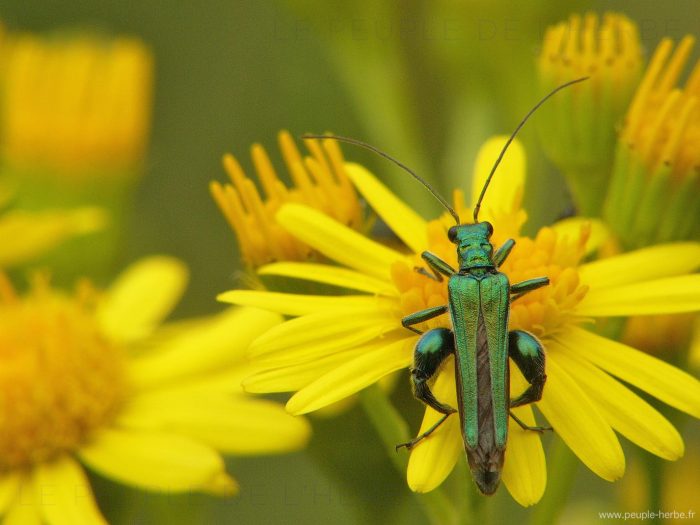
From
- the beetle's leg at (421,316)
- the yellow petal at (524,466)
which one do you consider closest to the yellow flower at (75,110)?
the beetle's leg at (421,316)

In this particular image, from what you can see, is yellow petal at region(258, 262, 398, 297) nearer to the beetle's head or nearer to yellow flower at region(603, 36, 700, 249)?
the beetle's head

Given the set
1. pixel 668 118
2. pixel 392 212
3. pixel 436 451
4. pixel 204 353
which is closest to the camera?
pixel 436 451

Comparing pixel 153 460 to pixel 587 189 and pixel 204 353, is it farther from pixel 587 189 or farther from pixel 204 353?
pixel 587 189

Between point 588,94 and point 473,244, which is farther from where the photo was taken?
point 588,94

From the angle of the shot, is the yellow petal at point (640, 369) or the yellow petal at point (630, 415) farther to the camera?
the yellow petal at point (640, 369)

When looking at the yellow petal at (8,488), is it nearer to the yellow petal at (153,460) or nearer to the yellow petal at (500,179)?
the yellow petal at (153,460)

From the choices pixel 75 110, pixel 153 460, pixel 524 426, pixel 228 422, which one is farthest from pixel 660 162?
pixel 75 110

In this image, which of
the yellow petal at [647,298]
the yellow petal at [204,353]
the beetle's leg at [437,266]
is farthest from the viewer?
the yellow petal at [204,353]
